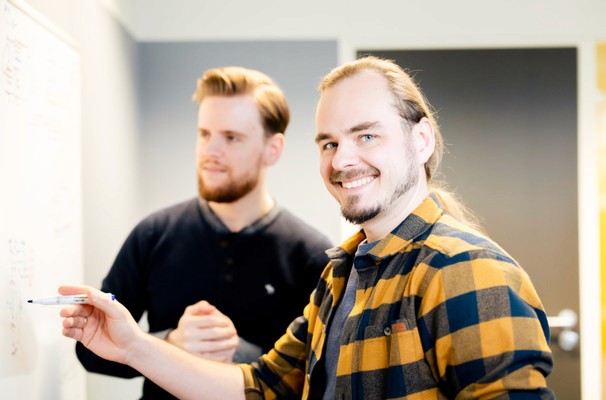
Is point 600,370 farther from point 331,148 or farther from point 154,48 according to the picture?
point 154,48

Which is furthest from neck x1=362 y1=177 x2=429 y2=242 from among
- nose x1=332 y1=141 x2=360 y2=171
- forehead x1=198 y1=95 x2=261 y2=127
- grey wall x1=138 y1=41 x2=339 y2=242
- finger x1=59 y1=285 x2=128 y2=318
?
grey wall x1=138 y1=41 x2=339 y2=242

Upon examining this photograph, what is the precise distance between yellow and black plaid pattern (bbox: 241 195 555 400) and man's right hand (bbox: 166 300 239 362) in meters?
0.49

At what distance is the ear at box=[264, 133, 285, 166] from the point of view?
1981 mm

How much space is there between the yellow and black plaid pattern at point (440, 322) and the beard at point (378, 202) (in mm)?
56

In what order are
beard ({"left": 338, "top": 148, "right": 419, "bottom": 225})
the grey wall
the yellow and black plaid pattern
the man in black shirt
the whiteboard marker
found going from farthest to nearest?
the grey wall < the man in black shirt < beard ({"left": 338, "top": 148, "right": 419, "bottom": 225}) < the whiteboard marker < the yellow and black plaid pattern

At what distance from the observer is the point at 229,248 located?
1.87 m

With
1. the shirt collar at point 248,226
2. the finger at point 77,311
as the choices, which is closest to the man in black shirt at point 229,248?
the shirt collar at point 248,226

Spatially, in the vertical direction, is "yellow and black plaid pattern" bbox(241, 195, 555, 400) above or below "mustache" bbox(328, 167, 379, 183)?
below

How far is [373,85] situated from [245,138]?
0.74 meters

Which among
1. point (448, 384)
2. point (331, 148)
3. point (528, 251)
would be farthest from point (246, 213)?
point (528, 251)

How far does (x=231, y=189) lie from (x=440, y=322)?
1030mm

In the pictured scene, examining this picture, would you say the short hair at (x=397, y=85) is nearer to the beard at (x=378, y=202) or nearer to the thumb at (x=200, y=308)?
the beard at (x=378, y=202)

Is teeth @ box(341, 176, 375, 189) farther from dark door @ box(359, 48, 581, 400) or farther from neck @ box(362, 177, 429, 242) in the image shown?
dark door @ box(359, 48, 581, 400)

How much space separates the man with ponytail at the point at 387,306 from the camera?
98cm
